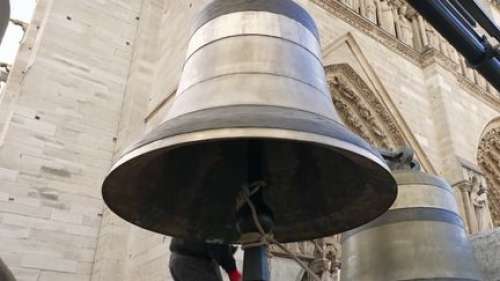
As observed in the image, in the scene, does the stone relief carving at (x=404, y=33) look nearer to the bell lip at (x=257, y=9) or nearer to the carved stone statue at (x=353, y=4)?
the carved stone statue at (x=353, y=4)

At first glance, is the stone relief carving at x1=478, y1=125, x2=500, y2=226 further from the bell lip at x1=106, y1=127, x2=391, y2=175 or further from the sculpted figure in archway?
the bell lip at x1=106, y1=127, x2=391, y2=175

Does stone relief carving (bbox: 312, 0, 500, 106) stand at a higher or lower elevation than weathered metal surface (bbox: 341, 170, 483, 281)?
higher

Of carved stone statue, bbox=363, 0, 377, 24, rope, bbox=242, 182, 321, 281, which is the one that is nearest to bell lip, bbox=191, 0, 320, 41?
Answer: rope, bbox=242, 182, 321, 281

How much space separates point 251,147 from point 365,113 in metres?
5.32

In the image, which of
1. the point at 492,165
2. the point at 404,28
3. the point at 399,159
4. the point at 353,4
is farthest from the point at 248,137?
the point at 492,165

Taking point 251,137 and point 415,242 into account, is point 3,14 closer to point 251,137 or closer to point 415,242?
point 251,137

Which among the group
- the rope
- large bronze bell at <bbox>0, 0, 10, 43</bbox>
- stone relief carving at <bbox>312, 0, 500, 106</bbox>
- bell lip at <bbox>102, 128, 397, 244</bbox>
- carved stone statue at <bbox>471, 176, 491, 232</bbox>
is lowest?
the rope

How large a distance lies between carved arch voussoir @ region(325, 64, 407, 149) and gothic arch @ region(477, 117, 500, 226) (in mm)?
2664

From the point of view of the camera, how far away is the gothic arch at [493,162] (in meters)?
8.02

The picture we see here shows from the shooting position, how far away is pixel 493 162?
827 cm

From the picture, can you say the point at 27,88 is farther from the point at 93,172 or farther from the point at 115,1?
the point at 115,1

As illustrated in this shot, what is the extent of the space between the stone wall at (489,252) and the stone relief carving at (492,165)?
6744mm

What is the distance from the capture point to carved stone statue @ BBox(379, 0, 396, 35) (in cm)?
738

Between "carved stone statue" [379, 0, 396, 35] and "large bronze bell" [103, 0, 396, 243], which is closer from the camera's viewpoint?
"large bronze bell" [103, 0, 396, 243]
